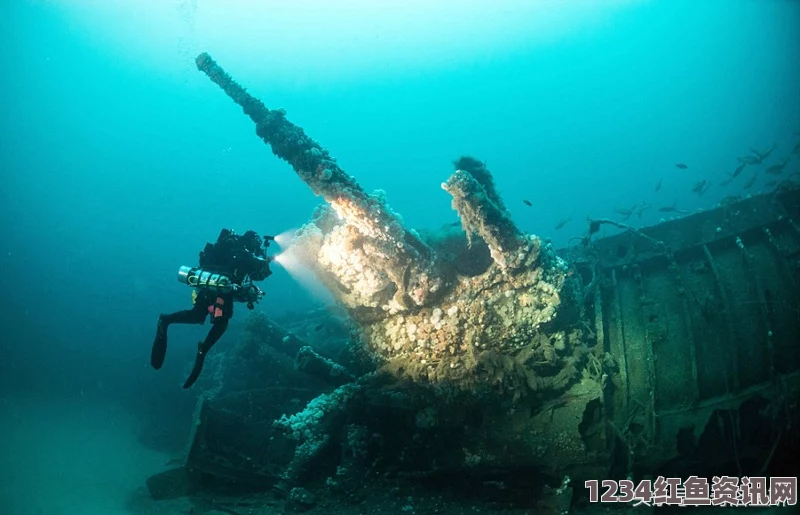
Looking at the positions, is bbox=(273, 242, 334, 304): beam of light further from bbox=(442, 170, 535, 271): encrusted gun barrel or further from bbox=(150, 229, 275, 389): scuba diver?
bbox=(442, 170, 535, 271): encrusted gun barrel

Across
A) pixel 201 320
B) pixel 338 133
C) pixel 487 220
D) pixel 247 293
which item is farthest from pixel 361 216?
pixel 338 133

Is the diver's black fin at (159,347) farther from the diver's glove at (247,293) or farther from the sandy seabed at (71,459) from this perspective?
the sandy seabed at (71,459)

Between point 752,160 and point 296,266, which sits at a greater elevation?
point 752,160

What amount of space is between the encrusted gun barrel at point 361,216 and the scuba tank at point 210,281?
2.24 m

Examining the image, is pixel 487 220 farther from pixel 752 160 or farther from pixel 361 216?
pixel 752 160

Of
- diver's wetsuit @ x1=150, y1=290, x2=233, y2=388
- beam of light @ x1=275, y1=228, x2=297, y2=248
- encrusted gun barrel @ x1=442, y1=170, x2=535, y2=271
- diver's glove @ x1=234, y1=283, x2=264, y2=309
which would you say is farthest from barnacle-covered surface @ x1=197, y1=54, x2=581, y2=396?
diver's wetsuit @ x1=150, y1=290, x2=233, y2=388

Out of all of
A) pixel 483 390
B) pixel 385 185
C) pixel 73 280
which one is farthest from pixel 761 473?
pixel 385 185

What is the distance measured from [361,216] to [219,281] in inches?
99.5

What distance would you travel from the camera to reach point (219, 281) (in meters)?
5.79

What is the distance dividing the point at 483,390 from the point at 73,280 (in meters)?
71.6

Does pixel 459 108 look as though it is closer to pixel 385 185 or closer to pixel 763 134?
pixel 385 185

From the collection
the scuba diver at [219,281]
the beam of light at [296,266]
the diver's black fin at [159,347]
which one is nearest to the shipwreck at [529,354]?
the beam of light at [296,266]

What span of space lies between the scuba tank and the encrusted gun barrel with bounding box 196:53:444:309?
88.2 inches

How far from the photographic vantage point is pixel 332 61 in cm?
9919
